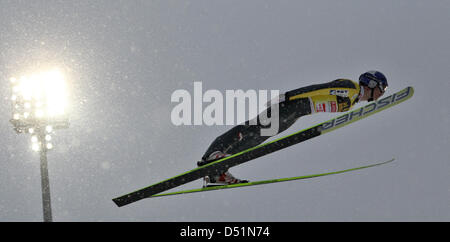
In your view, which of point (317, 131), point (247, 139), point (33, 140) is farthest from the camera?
point (33, 140)

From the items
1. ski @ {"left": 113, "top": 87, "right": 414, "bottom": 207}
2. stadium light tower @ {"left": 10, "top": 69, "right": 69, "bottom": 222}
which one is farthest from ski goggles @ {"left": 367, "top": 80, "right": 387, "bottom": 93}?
stadium light tower @ {"left": 10, "top": 69, "right": 69, "bottom": 222}

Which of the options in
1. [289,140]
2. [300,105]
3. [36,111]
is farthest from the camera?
[36,111]

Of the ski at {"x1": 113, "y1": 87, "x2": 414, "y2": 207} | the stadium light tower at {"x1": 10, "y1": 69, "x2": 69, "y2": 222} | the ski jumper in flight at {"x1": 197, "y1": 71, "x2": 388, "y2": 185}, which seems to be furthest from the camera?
the stadium light tower at {"x1": 10, "y1": 69, "x2": 69, "y2": 222}

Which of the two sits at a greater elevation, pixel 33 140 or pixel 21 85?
pixel 21 85

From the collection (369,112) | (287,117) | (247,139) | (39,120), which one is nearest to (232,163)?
(247,139)

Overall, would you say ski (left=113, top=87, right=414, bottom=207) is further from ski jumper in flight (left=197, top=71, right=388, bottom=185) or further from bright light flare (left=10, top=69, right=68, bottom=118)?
bright light flare (left=10, top=69, right=68, bottom=118)

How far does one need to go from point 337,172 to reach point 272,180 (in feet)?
3.47

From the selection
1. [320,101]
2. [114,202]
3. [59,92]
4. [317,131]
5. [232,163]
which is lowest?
[114,202]

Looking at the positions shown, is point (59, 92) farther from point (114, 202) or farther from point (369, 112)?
point (369, 112)

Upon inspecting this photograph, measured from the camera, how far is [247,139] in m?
6.44

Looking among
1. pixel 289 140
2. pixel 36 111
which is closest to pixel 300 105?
pixel 289 140

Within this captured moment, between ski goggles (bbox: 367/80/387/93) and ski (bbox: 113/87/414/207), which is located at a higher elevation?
ski goggles (bbox: 367/80/387/93)

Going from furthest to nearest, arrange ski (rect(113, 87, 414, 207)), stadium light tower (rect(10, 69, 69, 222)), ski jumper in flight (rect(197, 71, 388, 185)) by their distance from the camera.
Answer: stadium light tower (rect(10, 69, 69, 222)) → ski jumper in flight (rect(197, 71, 388, 185)) → ski (rect(113, 87, 414, 207))

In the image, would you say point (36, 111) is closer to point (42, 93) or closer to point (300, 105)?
point (42, 93)
